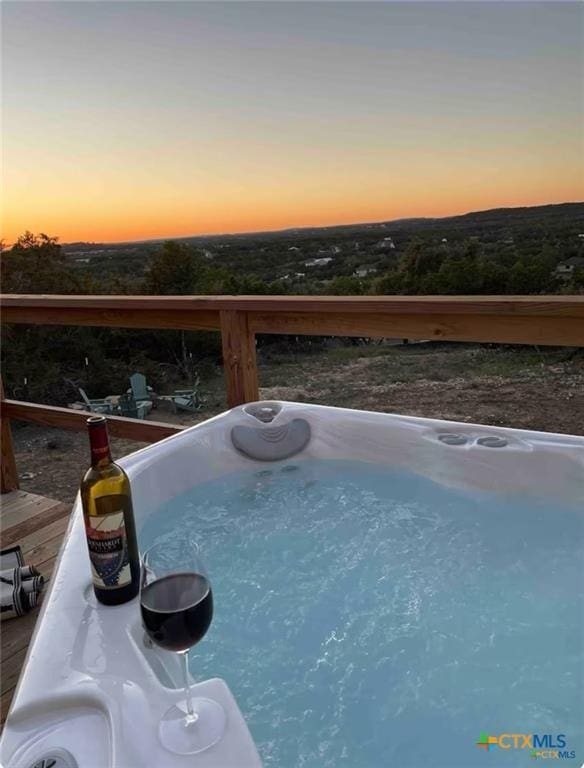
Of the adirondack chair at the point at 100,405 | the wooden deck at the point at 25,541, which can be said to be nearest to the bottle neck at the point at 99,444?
the wooden deck at the point at 25,541

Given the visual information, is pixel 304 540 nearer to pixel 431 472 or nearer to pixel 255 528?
pixel 255 528

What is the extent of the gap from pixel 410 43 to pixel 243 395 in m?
2.56

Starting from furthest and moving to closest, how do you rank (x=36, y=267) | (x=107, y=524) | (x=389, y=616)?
(x=36, y=267) → (x=389, y=616) → (x=107, y=524)

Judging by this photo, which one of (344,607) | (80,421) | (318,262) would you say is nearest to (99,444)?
(344,607)

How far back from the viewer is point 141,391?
148 inches

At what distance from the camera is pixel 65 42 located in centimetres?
297

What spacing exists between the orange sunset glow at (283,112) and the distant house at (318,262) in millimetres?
296

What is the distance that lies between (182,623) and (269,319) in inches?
54.9

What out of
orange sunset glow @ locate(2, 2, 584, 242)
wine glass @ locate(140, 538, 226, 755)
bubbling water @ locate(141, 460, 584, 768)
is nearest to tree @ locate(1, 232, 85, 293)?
orange sunset glow @ locate(2, 2, 584, 242)

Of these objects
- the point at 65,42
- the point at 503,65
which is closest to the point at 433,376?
the point at 503,65

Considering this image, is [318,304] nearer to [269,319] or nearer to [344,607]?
[269,319]

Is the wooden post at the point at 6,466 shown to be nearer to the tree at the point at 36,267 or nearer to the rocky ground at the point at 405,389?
the rocky ground at the point at 405,389

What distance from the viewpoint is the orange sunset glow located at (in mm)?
3039

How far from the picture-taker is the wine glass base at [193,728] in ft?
2.15
